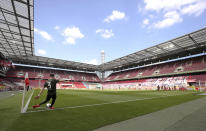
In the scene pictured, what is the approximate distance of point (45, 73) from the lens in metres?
60.7

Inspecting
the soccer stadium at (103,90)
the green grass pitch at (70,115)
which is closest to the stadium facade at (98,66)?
the soccer stadium at (103,90)

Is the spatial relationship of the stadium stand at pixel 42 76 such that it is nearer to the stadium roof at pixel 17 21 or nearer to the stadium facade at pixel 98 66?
the stadium facade at pixel 98 66

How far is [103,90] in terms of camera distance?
3891 centimetres

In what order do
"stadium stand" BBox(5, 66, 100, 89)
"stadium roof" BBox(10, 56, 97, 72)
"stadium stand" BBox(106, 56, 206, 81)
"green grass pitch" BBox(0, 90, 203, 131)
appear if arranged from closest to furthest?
"green grass pitch" BBox(0, 90, 203, 131) → "stadium stand" BBox(106, 56, 206, 81) → "stadium roof" BBox(10, 56, 97, 72) → "stadium stand" BBox(5, 66, 100, 89)

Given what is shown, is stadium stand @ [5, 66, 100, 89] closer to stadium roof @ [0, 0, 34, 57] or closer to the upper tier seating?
the upper tier seating

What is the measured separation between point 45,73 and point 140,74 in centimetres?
4767

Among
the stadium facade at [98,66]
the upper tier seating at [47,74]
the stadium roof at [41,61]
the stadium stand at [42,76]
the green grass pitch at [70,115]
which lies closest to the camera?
the green grass pitch at [70,115]

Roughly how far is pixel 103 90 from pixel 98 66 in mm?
28965

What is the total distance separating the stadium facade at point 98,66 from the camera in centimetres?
1797

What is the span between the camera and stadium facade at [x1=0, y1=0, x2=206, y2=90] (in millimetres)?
17969

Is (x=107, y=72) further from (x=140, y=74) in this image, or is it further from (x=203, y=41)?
(x=203, y=41)

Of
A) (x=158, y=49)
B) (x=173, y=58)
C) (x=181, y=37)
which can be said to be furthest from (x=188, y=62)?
(x=181, y=37)

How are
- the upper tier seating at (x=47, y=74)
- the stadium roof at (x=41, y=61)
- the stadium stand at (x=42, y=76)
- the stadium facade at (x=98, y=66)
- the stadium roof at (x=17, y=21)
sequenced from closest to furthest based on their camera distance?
the stadium roof at (x=17, y=21) < the stadium facade at (x=98, y=66) < the stadium roof at (x=41, y=61) < the stadium stand at (x=42, y=76) < the upper tier seating at (x=47, y=74)

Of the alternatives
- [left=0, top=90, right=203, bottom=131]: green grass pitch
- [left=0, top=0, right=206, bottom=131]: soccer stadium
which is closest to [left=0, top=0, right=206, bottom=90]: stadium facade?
[left=0, top=0, right=206, bottom=131]: soccer stadium
